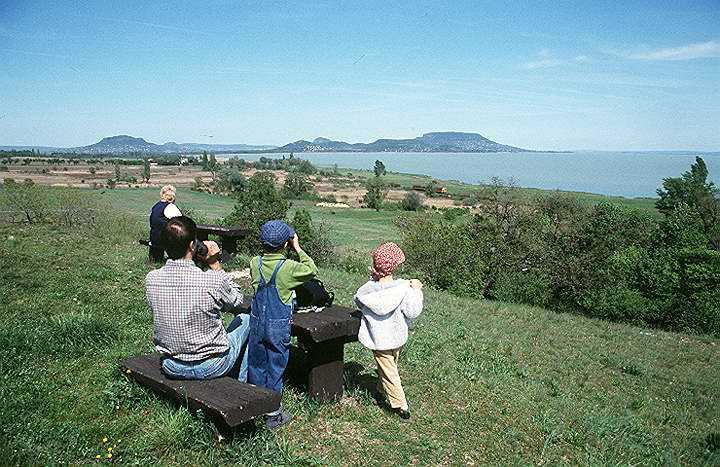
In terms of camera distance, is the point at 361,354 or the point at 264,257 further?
the point at 361,354

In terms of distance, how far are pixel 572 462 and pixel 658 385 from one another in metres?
6.53

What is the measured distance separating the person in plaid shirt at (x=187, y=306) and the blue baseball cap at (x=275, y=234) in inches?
20.2

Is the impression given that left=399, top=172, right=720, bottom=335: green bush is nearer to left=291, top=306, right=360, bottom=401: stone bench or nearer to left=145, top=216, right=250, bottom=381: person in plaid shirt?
left=291, top=306, right=360, bottom=401: stone bench

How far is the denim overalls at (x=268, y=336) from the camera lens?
4.63 metres

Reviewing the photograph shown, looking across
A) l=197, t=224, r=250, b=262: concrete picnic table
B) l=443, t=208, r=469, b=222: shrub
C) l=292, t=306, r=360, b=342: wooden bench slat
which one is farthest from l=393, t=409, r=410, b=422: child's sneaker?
l=443, t=208, r=469, b=222: shrub

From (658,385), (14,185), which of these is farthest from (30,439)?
(14,185)

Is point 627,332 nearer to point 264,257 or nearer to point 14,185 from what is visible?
point 264,257

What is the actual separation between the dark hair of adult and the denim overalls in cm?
78

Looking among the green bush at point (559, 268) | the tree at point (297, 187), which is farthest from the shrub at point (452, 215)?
the tree at point (297, 187)

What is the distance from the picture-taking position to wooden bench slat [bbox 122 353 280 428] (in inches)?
150

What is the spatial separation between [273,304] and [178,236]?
1.09m

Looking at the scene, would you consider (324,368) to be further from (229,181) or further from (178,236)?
(229,181)

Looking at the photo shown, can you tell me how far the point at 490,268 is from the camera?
34.9m

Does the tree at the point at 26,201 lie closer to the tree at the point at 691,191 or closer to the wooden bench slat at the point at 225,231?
the wooden bench slat at the point at 225,231
